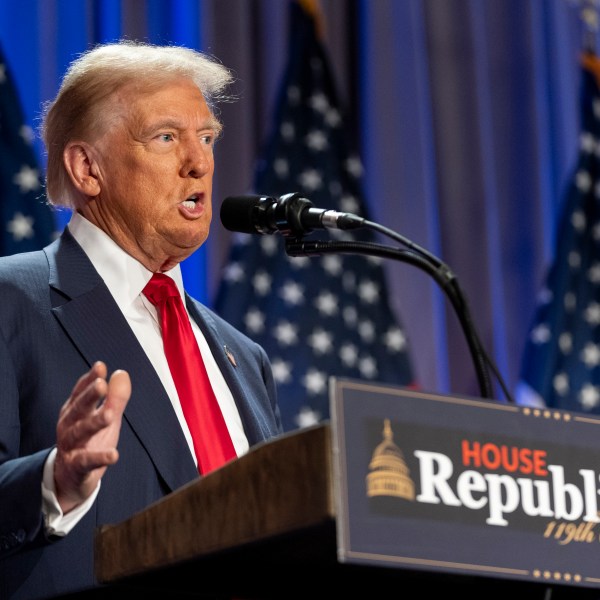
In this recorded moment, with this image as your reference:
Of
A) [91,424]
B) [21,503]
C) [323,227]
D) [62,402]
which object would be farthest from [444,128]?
[91,424]

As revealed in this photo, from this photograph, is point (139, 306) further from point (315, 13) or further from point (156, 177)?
point (315, 13)

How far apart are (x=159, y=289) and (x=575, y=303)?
9.77ft

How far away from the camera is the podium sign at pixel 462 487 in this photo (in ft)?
3.58

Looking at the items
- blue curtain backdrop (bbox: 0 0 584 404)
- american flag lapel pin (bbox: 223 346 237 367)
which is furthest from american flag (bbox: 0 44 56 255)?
american flag lapel pin (bbox: 223 346 237 367)

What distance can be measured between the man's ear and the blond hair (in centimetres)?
2

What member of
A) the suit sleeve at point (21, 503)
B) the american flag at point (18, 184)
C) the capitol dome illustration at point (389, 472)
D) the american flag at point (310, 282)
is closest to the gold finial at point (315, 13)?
the american flag at point (310, 282)

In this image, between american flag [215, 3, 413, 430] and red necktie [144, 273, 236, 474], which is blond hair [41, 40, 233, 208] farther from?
american flag [215, 3, 413, 430]

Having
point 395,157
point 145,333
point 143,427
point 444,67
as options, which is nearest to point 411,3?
point 444,67

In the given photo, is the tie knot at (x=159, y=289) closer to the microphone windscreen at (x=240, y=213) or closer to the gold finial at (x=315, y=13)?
the microphone windscreen at (x=240, y=213)

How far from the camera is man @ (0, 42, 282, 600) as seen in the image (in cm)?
143

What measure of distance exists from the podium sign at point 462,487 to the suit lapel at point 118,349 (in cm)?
71

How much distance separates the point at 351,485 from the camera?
1.08m

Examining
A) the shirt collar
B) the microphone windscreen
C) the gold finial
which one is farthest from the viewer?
the gold finial

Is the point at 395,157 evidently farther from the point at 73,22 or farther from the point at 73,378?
the point at 73,378
